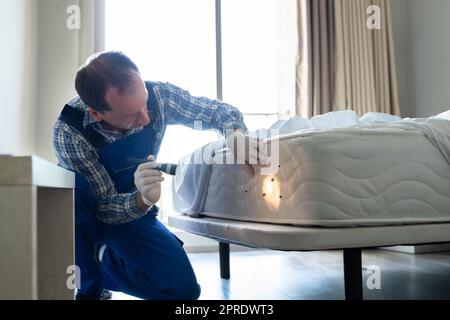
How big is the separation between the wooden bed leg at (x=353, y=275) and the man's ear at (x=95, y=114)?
714 mm

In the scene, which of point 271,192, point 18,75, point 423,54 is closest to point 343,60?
point 423,54

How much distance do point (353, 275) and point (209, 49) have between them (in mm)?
2458

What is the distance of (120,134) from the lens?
1318 millimetres

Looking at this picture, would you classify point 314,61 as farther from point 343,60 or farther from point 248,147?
point 248,147

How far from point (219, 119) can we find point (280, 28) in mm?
2140

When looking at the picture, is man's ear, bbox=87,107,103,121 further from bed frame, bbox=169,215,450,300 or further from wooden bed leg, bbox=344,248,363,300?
wooden bed leg, bbox=344,248,363,300

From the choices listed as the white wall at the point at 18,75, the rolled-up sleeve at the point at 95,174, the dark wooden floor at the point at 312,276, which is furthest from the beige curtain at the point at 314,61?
the rolled-up sleeve at the point at 95,174

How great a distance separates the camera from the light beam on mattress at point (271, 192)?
4.30 feet

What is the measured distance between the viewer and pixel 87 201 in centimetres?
134

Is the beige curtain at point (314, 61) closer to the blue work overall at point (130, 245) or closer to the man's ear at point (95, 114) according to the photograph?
the blue work overall at point (130, 245)

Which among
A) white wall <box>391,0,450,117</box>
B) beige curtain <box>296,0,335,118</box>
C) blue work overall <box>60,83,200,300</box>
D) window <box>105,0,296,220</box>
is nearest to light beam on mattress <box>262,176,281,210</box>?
A: blue work overall <box>60,83,200,300</box>

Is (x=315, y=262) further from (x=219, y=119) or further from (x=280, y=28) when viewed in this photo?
(x=280, y=28)
